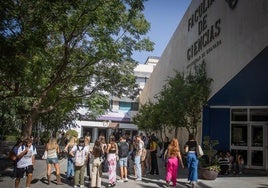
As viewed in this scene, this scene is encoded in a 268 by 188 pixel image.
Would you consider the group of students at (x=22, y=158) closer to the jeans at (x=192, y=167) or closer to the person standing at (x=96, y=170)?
the person standing at (x=96, y=170)

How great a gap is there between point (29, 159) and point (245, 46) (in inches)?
341

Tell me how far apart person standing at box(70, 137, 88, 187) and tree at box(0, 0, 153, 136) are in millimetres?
2925

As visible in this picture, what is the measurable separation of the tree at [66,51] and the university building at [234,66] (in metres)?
3.43

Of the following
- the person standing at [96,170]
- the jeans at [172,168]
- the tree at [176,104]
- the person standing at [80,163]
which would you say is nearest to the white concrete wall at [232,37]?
the tree at [176,104]

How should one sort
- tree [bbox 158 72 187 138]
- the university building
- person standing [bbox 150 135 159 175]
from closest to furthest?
the university building → person standing [bbox 150 135 159 175] → tree [bbox 158 72 187 138]

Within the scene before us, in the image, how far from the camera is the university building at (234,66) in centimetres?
1335

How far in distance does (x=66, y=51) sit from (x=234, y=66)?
6.77 meters

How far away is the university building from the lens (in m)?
13.4

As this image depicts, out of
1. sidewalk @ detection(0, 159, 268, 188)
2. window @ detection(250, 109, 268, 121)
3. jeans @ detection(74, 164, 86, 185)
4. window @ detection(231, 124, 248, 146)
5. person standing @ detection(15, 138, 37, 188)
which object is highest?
window @ detection(250, 109, 268, 121)

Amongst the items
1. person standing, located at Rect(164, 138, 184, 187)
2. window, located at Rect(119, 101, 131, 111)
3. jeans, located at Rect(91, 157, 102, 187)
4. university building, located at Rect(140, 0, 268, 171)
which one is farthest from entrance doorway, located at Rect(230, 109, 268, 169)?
window, located at Rect(119, 101, 131, 111)

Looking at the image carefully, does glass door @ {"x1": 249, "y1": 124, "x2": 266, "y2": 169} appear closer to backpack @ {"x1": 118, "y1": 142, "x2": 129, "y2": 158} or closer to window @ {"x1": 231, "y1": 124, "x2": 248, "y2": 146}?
window @ {"x1": 231, "y1": 124, "x2": 248, "y2": 146}

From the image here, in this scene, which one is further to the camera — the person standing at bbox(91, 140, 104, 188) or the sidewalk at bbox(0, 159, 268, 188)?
the sidewalk at bbox(0, 159, 268, 188)

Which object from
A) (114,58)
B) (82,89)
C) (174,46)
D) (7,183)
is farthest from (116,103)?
(7,183)

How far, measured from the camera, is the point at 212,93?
57.9 ft
